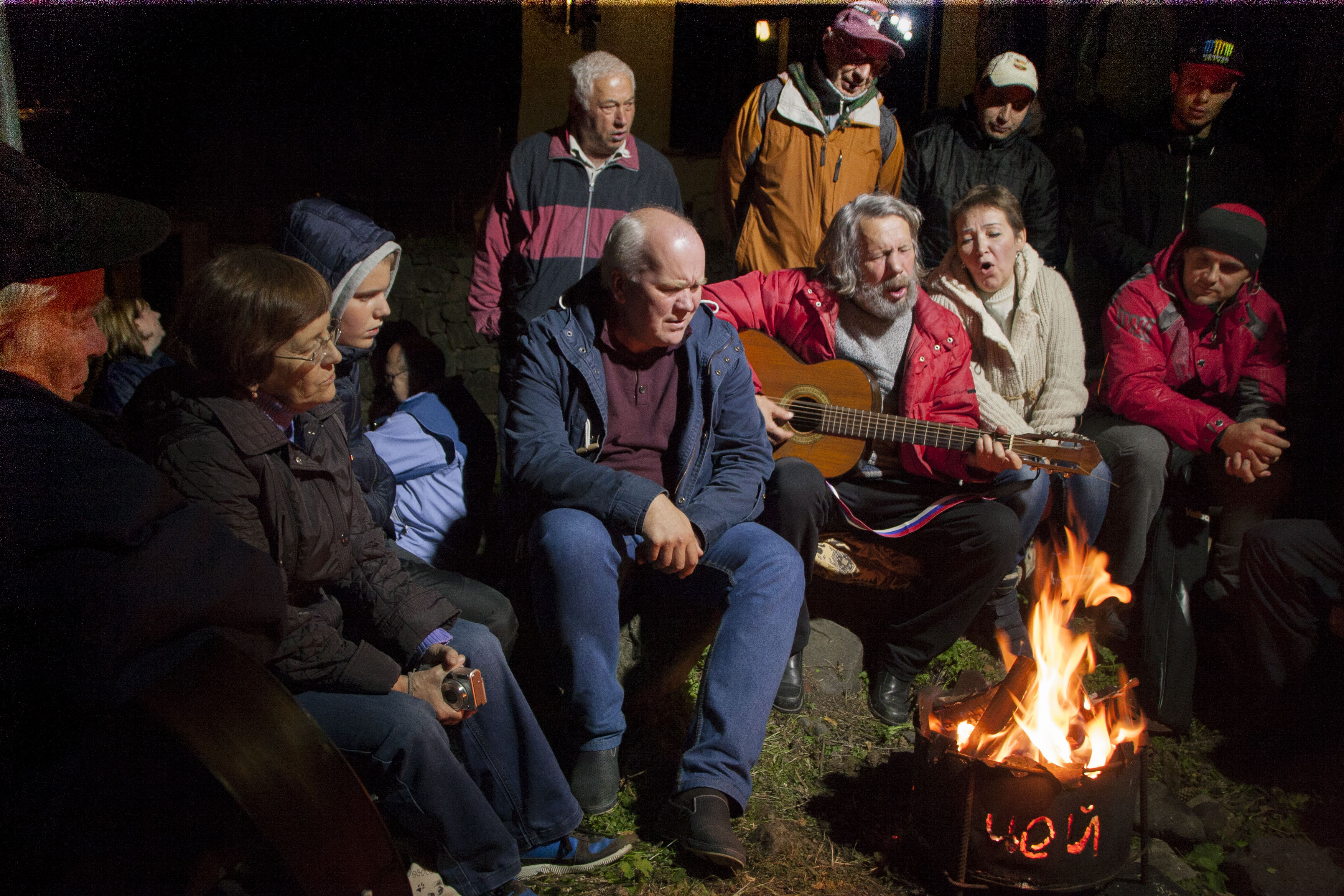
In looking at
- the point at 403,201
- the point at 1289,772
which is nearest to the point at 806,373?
the point at 1289,772

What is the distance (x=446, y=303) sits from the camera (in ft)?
28.4

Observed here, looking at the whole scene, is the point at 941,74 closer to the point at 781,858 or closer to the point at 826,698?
the point at 826,698

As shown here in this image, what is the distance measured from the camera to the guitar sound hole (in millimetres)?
4121

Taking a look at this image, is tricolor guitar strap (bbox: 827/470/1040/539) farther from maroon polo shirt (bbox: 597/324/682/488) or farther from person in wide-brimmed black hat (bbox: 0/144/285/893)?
person in wide-brimmed black hat (bbox: 0/144/285/893)

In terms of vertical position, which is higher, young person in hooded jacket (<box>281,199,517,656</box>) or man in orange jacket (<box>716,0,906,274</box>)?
man in orange jacket (<box>716,0,906,274</box>)

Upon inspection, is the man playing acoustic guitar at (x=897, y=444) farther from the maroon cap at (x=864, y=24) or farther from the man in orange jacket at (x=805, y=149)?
the maroon cap at (x=864, y=24)

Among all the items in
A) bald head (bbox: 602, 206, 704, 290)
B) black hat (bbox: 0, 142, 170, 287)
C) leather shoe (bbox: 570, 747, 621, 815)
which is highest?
black hat (bbox: 0, 142, 170, 287)

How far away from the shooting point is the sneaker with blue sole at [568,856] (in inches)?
107

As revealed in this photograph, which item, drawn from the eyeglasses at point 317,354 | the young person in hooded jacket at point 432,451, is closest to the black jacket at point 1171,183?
the young person in hooded jacket at point 432,451

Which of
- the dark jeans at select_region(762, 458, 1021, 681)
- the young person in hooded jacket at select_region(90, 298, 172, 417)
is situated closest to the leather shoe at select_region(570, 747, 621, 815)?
the dark jeans at select_region(762, 458, 1021, 681)

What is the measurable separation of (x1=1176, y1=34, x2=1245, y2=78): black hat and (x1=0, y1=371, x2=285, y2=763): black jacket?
5.30 m

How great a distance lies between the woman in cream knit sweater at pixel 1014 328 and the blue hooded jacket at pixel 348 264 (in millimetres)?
2712

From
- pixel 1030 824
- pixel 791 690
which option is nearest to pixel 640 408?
pixel 791 690

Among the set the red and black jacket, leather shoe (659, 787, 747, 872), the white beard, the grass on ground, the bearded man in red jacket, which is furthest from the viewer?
the red and black jacket
